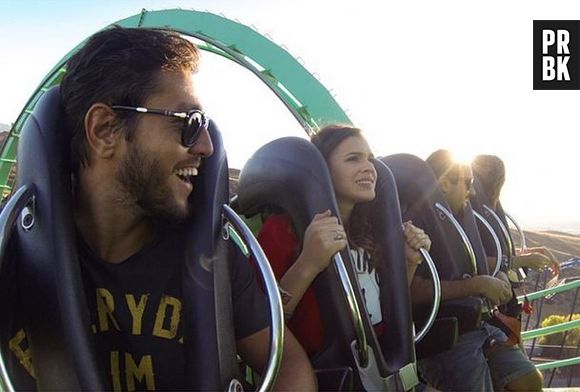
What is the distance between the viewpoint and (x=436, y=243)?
2.31m

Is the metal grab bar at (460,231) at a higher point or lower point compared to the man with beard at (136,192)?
lower

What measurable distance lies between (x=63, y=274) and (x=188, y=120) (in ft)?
1.25

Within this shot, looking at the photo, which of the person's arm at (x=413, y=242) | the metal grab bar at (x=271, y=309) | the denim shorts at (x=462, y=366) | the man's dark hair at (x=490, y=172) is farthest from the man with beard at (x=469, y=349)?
the metal grab bar at (x=271, y=309)

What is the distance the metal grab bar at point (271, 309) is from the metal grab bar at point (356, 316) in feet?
1.60

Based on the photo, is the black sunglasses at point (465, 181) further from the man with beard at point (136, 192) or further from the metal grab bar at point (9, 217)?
the metal grab bar at point (9, 217)

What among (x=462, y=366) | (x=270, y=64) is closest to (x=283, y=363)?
(x=462, y=366)

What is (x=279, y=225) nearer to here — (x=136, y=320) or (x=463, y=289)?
(x=136, y=320)

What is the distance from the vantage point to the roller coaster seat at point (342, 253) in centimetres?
159

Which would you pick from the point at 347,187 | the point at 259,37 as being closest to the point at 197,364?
the point at 347,187

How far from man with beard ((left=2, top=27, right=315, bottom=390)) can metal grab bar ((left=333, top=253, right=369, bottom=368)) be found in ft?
1.17

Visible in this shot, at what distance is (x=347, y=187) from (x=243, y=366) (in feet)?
2.09

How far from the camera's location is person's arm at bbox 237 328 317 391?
3.92ft

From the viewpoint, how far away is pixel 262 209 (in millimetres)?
1791

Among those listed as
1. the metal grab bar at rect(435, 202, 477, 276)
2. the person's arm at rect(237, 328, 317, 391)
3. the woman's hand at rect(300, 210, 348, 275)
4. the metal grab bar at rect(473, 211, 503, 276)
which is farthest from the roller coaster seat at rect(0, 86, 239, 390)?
the metal grab bar at rect(473, 211, 503, 276)
